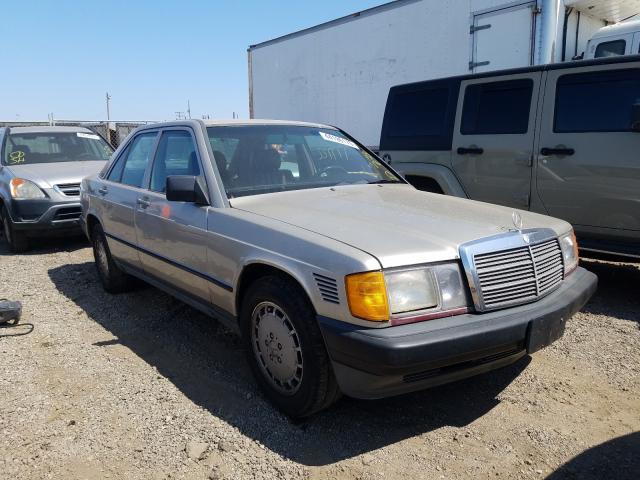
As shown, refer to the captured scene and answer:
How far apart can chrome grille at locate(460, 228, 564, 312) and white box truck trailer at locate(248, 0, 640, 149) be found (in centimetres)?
600

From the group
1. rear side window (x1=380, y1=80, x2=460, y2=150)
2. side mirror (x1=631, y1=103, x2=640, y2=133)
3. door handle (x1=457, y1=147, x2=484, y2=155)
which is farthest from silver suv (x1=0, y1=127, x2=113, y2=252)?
side mirror (x1=631, y1=103, x2=640, y2=133)

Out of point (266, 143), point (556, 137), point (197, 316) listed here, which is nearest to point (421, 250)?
point (266, 143)

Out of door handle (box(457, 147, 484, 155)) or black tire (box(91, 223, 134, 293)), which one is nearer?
black tire (box(91, 223, 134, 293))

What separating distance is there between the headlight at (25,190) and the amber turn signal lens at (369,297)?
593 cm

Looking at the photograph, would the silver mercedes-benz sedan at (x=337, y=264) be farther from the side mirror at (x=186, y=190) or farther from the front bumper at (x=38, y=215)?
the front bumper at (x=38, y=215)

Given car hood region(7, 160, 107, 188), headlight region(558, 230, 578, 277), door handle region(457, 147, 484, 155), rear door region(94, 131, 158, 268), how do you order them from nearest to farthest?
headlight region(558, 230, 578, 277)
rear door region(94, 131, 158, 268)
door handle region(457, 147, 484, 155)
car hood region(7, 160, 107, 188)

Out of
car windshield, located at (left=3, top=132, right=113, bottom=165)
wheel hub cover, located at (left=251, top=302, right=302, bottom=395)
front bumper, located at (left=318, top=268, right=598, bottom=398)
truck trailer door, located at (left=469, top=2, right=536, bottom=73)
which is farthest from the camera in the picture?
truck trailer door, located at (left=469, top=2, right=536, bottom=73)

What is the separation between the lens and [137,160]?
4.59 m

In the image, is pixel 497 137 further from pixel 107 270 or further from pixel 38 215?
pixel 38 215

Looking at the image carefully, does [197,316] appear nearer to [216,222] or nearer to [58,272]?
[216,222]

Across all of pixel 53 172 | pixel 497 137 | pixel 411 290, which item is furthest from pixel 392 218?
pixel 53 172

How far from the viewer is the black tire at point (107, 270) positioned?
509cm

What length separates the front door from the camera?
3480 mm

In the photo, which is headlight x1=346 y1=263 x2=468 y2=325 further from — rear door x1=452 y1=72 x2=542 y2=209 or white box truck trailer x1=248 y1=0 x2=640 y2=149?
white box truck trailer x1=248 y1=0 x2=640 y2=149
